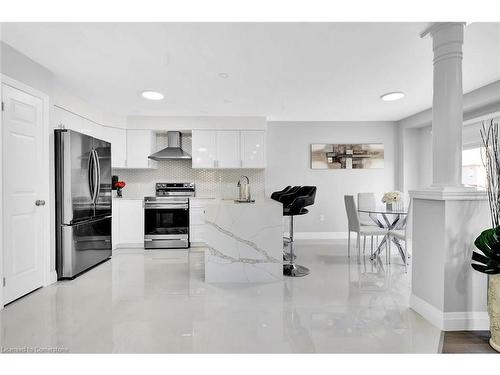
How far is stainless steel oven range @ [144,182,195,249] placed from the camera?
204 inches

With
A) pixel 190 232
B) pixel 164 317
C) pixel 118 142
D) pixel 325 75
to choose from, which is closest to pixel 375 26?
pixel 325 75

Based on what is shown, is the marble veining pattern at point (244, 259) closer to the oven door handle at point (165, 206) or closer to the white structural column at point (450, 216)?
the white structural column at point (450, 216)

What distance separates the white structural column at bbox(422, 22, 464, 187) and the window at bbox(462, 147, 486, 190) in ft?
8.76

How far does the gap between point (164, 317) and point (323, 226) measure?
4367 millimetres

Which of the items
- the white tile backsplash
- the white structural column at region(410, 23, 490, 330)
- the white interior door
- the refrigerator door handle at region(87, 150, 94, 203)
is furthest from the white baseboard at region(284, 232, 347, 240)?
the white interior door

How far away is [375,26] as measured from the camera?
2.40 m

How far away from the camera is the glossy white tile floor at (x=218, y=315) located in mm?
2039

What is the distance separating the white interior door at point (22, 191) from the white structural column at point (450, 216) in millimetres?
3644

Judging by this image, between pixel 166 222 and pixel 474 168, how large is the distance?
5031 mm

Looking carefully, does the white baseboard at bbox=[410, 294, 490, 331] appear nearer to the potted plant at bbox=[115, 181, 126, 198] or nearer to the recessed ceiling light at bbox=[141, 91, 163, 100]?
the recessed ceiling light at bbox=[141, 91, 163, 100]

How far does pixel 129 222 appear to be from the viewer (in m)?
5.21

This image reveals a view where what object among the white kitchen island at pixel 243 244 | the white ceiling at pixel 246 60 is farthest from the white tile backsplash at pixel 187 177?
the white kitchen island at pixel 243 244

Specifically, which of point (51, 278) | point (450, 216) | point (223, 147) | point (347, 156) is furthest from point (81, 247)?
point (347, 156)

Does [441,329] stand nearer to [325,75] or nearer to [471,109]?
[325,75]
